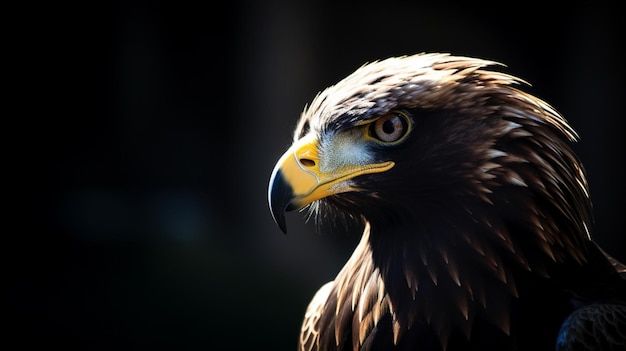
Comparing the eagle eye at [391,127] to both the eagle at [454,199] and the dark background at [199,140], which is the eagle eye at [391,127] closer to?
the eagle at [454,199]

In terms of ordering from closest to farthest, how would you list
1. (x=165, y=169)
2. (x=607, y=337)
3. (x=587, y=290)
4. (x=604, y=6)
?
(x=607, y=337), (x=587, y=290), (x=604, y=6), (x=165, y=169)

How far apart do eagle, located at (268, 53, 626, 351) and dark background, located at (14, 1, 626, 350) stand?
3.41m

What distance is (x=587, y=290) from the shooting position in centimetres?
173

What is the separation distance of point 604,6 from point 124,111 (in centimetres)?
415

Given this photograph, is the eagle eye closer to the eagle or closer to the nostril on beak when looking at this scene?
the eagle

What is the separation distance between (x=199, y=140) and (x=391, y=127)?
5255 millimetres

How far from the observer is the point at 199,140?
6.88 m

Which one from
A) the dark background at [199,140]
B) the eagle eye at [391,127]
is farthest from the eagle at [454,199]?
the dark background at [199,140]

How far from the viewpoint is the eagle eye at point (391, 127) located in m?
1.77

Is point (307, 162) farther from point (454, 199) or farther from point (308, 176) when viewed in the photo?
point (454, 199)

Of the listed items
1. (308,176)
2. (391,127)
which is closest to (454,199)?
(391,127)

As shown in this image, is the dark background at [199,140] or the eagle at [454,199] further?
the dark background at [199,140]

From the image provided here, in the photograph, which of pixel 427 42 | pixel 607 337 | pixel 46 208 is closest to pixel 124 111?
pixel 46 208

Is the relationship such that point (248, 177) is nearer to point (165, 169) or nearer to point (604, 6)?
point (165, 169)
